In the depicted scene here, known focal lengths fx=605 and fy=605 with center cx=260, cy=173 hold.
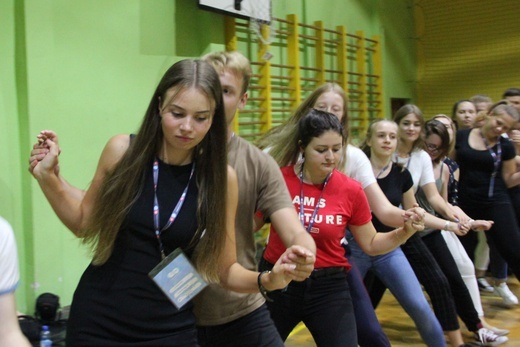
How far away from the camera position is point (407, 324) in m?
4.90

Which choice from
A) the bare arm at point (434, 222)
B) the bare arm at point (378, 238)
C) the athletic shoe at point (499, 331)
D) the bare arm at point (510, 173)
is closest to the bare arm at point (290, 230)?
the bare arm at point (378, 238)

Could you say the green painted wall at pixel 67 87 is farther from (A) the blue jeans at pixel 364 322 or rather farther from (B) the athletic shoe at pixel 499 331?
(B) the athletic shoe at pixel 499 331

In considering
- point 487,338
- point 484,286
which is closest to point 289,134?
point 487,338

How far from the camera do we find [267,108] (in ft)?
20.6

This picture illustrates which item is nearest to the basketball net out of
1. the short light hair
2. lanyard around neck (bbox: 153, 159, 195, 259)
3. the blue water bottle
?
the blue water bottle

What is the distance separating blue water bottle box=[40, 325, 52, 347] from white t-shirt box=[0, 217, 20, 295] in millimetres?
2212

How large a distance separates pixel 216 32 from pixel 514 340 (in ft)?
11.6

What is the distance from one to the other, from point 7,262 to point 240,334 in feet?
3.19

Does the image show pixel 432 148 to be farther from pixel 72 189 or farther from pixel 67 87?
pixel 72 189

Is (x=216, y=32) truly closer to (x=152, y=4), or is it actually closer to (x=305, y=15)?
(x=152, y=4)

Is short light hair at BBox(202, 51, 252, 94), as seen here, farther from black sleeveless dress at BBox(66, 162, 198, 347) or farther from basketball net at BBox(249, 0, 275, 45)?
basketball net at BBox(249, 0, 275, 45)

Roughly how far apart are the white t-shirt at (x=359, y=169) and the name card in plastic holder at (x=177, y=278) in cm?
149

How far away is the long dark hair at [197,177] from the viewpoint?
161 centimetres

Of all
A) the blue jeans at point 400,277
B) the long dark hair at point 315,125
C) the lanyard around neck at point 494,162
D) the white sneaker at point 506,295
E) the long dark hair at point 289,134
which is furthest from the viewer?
the white sneaker at point 506,295
